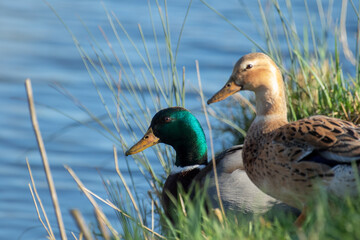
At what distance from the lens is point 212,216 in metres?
3.47

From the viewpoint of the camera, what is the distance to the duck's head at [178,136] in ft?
16.8

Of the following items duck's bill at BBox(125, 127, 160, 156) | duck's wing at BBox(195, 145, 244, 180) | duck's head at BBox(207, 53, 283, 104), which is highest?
duck's head at BBox(207, 53, 283, 104)

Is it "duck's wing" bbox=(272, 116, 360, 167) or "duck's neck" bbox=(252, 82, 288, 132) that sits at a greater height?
"duck's neck" bbox=(252, 82, 288, 132)

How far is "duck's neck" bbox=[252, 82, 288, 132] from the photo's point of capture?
420cm

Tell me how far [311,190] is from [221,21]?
7.55 meters

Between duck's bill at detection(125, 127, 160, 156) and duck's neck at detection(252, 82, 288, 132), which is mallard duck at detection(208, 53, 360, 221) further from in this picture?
duck's bill at detection(125, 127, 160, 156)

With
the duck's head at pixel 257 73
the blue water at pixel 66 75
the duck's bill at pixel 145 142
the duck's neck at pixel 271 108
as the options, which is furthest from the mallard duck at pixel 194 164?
the blue water at pixel 66 75

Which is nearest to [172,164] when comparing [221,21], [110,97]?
[110,97]

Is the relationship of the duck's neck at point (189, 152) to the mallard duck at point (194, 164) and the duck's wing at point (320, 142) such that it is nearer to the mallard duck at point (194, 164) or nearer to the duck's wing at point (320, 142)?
the mallard duck at point (194, 164)

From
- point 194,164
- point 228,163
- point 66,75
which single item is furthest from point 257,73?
point 66,75

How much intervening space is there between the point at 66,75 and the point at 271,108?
5473 mm

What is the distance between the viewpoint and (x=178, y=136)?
17.1ft

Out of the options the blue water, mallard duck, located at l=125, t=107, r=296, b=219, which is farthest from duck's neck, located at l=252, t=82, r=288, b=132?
the blue water

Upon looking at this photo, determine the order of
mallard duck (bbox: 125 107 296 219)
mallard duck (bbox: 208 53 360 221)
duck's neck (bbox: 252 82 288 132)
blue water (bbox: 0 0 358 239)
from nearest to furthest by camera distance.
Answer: mallard duck (bbox: 208 53 360 221)
duck's neck (bbox: 252 82 288 132)
mallard duck (bbox: 125 107 296 219)
blue water (bbox: 0 0 358 239)
